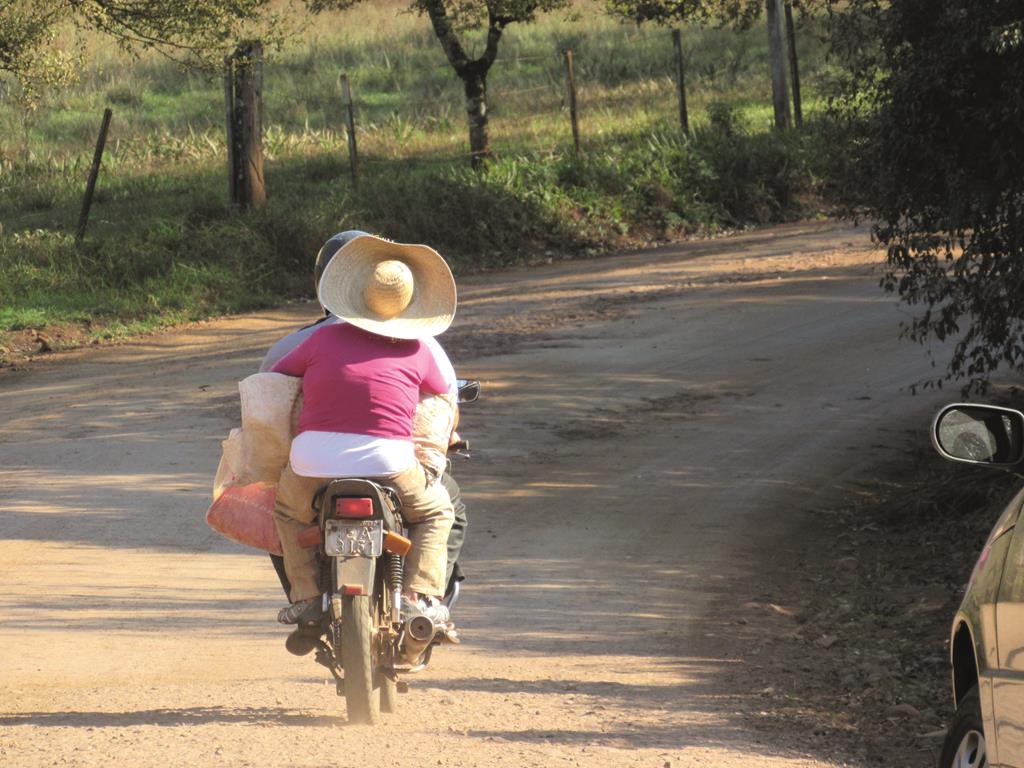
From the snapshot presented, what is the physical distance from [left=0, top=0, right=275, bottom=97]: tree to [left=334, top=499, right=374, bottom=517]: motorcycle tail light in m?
12.3

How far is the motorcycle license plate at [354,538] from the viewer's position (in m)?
5.01

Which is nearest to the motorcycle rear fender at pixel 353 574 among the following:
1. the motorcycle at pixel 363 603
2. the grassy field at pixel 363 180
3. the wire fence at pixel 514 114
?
the motorcycle at pixel 363 603

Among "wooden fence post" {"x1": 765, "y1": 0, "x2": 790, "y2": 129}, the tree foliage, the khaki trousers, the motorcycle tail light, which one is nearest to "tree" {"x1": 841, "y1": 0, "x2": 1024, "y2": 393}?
the khaki trousers

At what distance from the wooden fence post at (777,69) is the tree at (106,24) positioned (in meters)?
10.9

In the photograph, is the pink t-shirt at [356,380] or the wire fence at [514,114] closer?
the pink t-shirt at [356,380]

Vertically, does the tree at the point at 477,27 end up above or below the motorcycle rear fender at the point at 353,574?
→ above

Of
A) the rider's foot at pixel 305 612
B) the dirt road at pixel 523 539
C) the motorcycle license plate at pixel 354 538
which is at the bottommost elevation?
the dirt road at pixel 523 539

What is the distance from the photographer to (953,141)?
9.21 meters

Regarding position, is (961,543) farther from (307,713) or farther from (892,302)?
(892,302)

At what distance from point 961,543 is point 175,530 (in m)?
4.89

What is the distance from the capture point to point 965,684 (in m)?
4.11

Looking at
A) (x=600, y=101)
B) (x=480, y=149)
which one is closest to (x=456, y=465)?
(x=480, y=149)

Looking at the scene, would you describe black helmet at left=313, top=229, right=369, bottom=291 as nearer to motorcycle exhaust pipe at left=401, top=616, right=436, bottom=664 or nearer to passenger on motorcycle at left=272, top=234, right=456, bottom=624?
passenger on motorcycle at left=272, top=234, right=456, bottom=624

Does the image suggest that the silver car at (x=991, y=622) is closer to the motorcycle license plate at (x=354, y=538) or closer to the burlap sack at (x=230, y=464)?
the motorcycle license plate at (x=354, y=538)
